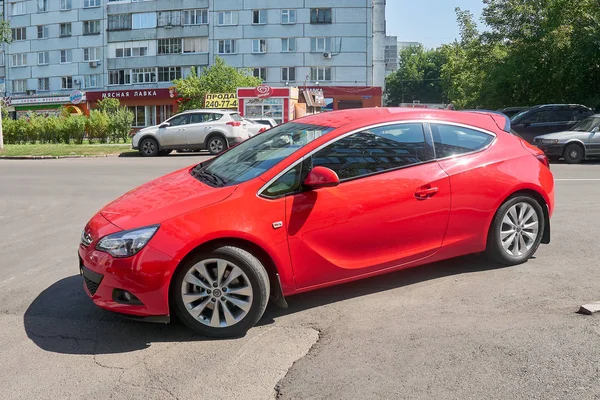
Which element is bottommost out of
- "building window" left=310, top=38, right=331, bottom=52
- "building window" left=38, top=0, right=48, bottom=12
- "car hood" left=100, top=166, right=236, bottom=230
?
"car hood" left=100, top=166, right=236, bottom=230

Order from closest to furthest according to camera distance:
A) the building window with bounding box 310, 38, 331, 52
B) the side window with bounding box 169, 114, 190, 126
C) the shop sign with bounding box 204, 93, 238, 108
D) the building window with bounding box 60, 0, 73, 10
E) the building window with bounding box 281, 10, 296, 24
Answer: the side window with bounding box 169, 114, 190, 126
the shop sign with bounding box 204, 93, 238, 108
the building window with bounding box 310, 38, 331, 52
the building window with bounding box 281, 10, 296, 24
the building window with bounding box 60, 0, 73, 10

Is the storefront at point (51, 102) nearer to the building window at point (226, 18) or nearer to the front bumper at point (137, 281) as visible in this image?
the building window at point (226, 18)

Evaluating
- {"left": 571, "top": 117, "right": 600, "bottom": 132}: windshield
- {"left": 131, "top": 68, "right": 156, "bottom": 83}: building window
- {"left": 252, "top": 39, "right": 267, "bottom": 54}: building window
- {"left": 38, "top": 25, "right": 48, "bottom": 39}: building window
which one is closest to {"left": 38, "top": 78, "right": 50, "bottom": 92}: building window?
{"left": 38, "top": 25, "right": 48, "bottom": 39}: building window

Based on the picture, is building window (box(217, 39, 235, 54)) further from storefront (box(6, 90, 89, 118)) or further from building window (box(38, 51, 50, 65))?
building window (box(38, 51, 50, 65))

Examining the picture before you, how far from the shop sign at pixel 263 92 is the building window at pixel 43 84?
147 feet

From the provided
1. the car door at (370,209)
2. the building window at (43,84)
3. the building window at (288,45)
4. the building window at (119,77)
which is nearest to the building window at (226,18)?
the building window at (288,45)

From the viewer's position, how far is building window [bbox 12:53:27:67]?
68.2m

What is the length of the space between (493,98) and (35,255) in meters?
29.6

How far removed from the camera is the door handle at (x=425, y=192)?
496 centimetres

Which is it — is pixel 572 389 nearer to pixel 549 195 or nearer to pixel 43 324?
pixel 549 195

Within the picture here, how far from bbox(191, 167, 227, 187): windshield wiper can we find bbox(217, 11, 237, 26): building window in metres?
57.6

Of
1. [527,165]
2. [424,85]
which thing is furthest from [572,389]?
[424,85]

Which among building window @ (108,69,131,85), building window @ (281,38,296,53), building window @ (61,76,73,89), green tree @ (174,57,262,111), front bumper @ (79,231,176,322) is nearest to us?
front bumper @ (79,231,176,322)

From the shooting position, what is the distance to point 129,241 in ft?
13.5
